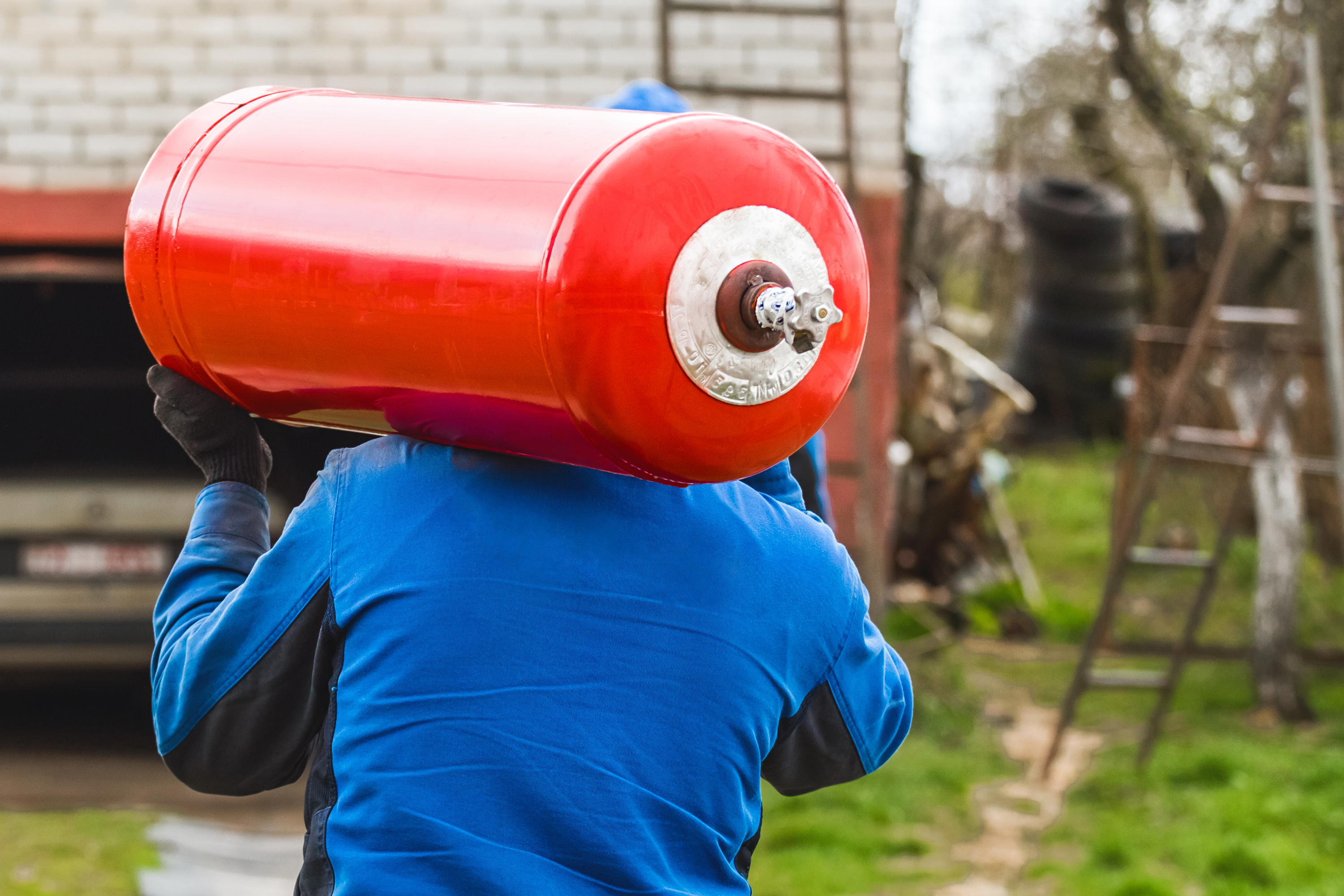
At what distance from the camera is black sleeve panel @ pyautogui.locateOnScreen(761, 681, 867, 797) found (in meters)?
1.50

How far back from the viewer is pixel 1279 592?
6148mm

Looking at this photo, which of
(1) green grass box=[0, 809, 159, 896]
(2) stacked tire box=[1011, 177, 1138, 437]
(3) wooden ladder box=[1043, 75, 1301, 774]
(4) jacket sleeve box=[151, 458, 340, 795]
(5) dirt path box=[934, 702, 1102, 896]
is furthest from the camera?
(2) stacked tire box=[1011, 177, 1138, 437]

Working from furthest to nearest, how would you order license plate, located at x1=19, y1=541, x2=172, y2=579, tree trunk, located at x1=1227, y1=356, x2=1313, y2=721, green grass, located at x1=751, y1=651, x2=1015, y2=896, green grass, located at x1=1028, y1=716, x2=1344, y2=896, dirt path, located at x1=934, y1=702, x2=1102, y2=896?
tree trunk, located at x1=1227, y1=356, x2=1313, y2=721 → license plate, located at x1=19, y1=541, x2=172, y2=579 → dirt path, located at x1=934, y1=702, x2=1102, y2=896 → green grass, located at x1=751, y1=651, x2=1015, y2=896 → green grass, located at x1=1028, y1=716, x2=1344, y2=896

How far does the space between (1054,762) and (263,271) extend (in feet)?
16.6

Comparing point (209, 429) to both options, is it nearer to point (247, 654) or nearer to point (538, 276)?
point (247, 654)

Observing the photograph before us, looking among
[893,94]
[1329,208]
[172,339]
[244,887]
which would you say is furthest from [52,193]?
[1329,208]

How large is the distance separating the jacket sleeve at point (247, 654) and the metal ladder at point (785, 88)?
380 cm

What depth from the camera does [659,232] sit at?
1271 mm

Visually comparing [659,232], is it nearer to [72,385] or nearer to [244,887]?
[244,887]

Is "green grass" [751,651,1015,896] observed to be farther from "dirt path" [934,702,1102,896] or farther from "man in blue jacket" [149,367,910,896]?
"man in blue jacket" [149,367,910,896]

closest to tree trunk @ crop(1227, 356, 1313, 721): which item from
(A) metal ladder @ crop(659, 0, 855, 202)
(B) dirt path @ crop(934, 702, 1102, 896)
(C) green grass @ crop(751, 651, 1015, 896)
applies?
(B) dirt path @ crop(934, 702, 1102, 896)

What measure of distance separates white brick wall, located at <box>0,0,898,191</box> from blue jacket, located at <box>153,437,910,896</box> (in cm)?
381

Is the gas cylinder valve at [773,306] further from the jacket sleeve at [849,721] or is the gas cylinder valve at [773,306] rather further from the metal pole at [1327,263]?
the metal pole at [1327,263]

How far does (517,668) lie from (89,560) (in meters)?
3.82
